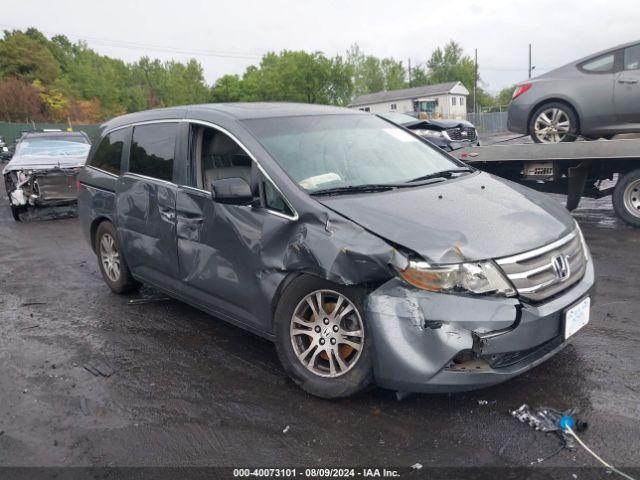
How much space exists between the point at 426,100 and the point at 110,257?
7463 cm

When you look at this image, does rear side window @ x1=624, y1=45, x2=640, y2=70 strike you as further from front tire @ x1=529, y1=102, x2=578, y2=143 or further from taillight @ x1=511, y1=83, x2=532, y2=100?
taillight @ x1=511, y1=83, x2=532, y2=100

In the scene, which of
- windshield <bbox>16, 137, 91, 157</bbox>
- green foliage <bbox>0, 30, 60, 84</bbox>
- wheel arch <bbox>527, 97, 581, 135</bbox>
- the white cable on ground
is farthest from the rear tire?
green foliage <bbox>0, 30, 60, 84</bbox>

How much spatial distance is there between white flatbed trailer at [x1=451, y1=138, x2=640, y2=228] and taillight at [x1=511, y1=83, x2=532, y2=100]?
3.29 feet

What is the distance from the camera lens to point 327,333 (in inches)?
132

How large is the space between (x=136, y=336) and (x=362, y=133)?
8.15 ft

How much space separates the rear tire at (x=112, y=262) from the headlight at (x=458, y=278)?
3.36m

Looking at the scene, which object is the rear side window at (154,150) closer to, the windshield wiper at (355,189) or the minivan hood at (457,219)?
the windshield wiper at (355,189)

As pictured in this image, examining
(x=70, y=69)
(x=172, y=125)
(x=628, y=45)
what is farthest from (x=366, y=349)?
(x=70, y=69)

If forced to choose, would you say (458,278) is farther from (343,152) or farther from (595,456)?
(343,152)

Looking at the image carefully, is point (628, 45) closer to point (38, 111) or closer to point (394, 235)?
point (394, 235)

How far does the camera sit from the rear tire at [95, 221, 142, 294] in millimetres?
5461

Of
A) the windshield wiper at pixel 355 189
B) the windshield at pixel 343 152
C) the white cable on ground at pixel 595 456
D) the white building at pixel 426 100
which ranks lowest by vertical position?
the white cable on ground at pixel 595 456

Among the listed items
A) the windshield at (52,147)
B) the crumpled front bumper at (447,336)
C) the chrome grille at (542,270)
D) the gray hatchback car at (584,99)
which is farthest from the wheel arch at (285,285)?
the windshield at (52,147)

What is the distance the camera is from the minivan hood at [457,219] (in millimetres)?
3074
